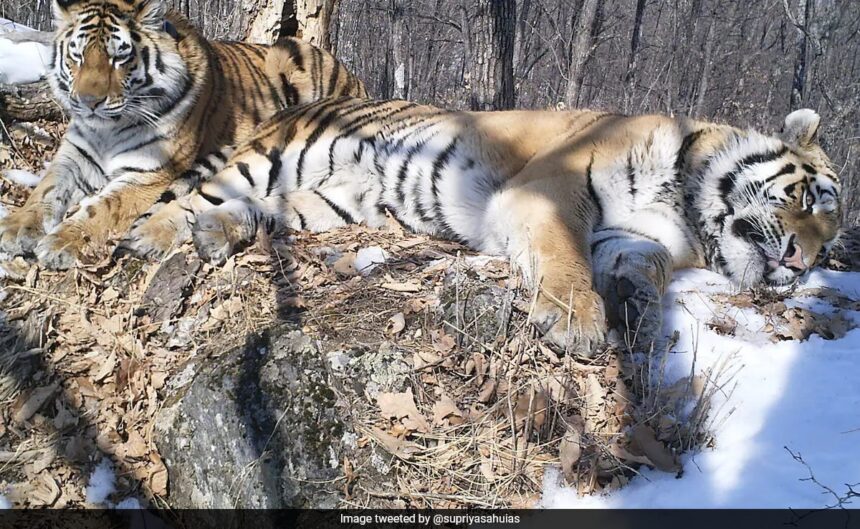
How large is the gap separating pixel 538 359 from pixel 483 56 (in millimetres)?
4165

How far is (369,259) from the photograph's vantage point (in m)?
3.38

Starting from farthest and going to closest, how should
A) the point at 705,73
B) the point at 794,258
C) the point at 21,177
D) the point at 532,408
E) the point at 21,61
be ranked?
the point at 705,73 → the point at 21,61 → the point at 21,177 → the point at 794,258 → the point at 532,408

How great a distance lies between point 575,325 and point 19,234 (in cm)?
271

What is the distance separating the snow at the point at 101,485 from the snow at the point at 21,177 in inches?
87.5

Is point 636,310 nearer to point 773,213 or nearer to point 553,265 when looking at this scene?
point 553,265

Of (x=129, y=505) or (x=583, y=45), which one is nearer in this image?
(x=129, y=505)

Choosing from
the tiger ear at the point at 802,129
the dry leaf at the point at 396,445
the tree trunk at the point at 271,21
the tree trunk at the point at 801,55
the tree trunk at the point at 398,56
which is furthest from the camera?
the tree trunk at the point at 398,56

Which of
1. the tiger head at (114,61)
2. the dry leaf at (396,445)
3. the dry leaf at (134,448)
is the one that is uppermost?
the tiger head at (114,61)

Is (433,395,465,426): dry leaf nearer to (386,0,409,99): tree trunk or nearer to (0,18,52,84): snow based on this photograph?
(0,18,52,84): snow

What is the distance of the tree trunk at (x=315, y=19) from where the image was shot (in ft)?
18.1

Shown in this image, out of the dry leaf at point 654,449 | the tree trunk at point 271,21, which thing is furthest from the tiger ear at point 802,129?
the tree trunk at point 271,21

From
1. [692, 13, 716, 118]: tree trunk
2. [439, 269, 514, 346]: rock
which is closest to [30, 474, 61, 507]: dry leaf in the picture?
[439, 269, 514, 346]: rock

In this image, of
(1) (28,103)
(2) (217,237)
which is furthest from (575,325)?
(1) (28,103)

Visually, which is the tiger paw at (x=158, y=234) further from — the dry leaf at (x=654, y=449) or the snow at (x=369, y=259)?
the dry leaf at (x=654, y=449)
